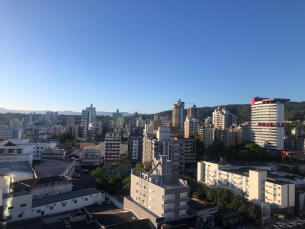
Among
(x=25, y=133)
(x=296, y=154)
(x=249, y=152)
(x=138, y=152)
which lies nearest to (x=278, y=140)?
(x=296, y=154)

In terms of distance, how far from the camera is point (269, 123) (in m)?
35.0

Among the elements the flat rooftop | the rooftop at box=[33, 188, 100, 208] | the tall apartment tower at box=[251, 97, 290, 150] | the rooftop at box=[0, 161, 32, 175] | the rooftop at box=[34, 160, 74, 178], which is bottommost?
the flat rooftop

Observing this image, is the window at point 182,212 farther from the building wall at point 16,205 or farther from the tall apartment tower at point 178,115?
the tall apartment tower at point 178,115

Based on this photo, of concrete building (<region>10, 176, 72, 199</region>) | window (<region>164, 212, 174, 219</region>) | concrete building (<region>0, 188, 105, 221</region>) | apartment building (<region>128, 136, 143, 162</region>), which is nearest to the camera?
window (<region>164, 212, 174, 219</region>)

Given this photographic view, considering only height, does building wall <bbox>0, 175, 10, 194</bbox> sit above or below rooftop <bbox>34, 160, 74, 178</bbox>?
above

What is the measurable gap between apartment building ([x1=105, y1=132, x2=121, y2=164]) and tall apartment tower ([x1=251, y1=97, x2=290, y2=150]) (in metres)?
23.4

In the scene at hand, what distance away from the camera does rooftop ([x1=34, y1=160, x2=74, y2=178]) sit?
18281 mm

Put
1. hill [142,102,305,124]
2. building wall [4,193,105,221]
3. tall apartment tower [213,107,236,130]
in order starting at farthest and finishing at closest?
hill [142,102,305,124] < tall apartment tower [213,107,236,130] < building wall [4,193,105,221]

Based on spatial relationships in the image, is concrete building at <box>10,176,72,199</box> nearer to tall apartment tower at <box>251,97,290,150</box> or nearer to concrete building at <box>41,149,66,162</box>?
concrete building at <box>41,149,66,162</box>

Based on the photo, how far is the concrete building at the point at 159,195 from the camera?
10982 millimetres

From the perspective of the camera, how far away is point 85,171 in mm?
25703

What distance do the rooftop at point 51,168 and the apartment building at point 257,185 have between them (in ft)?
44.6

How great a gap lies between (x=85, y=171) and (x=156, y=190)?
54.7 ft

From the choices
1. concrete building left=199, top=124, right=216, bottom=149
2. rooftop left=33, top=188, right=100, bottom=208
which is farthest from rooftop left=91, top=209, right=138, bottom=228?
concrete building left=199, top=124, right=216, bottom=149
